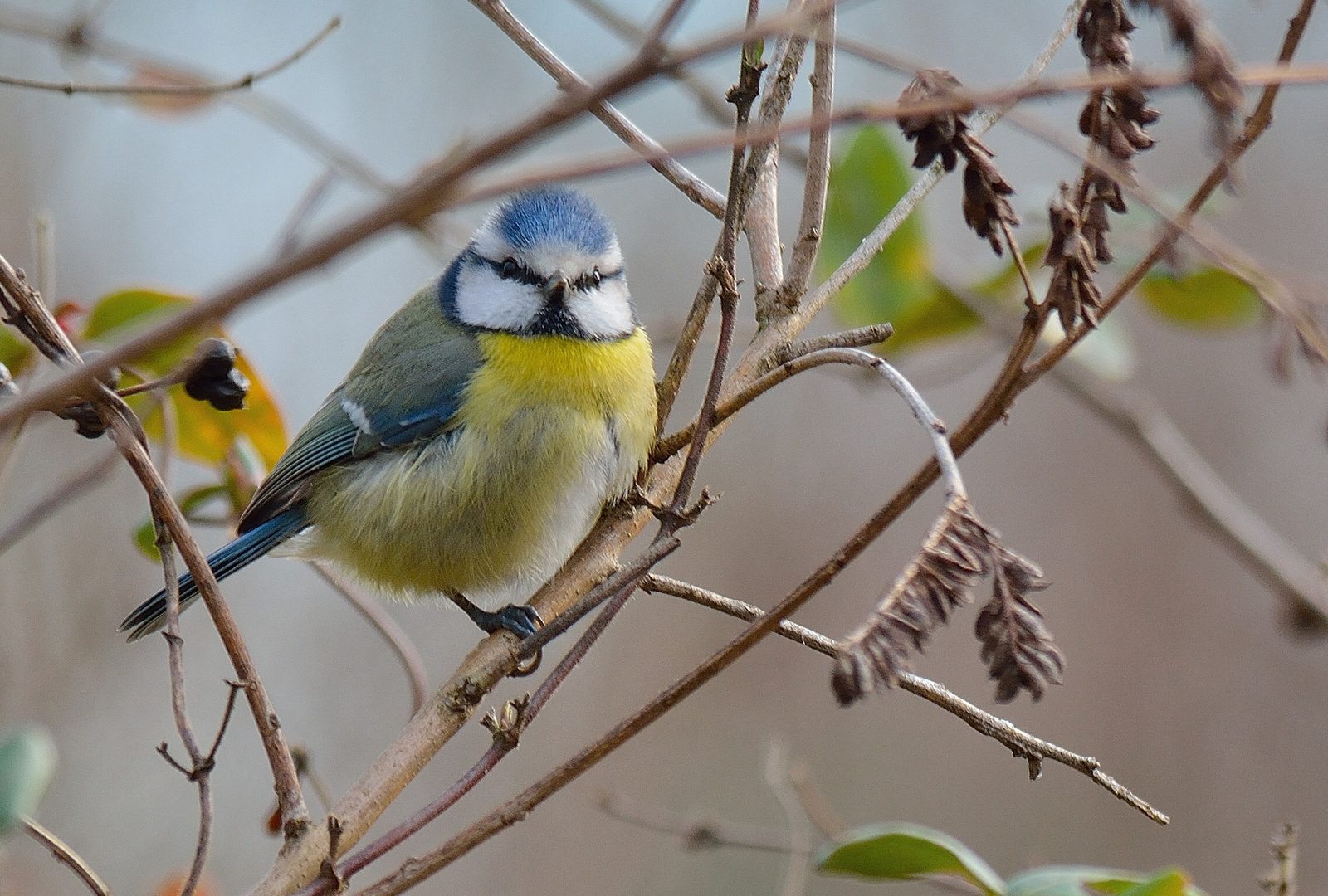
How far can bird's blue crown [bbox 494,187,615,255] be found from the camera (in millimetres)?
2596

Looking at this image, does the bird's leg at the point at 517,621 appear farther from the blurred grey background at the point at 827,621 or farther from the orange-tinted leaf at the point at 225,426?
the blurred grey background at the point at 827,621

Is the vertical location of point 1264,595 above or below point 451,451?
above

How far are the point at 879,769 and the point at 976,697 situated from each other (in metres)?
0.65

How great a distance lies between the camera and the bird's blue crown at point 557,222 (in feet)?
8.52

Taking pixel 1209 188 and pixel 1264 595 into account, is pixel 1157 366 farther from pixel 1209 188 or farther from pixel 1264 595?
pixel 1209 188

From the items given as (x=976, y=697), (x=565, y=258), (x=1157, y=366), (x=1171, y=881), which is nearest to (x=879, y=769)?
(x=976, y=697)

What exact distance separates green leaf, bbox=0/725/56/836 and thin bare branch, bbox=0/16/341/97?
953mm

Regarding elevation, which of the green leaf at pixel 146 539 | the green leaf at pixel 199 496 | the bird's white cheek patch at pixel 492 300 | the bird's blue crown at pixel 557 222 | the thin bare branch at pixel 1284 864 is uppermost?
the bird's blue crown at pixel 557 222

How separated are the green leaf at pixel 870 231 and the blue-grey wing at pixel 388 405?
2.61 ft

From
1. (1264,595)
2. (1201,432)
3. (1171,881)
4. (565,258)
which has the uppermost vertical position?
(1201,432)

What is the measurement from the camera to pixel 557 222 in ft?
8.51

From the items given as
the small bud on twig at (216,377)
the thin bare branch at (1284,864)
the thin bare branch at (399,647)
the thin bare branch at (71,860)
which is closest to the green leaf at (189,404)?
the thin bare branch at (399,647)

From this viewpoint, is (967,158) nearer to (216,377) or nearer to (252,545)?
(216,377)

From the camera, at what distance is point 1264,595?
5.77 metres
